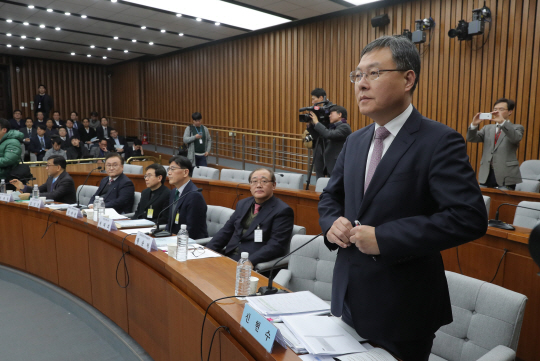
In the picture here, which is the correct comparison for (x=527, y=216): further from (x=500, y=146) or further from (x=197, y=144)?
(x=197, y=144)

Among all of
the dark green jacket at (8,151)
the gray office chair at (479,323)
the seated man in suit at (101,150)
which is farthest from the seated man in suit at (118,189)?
the seated man in suit at (101,150)

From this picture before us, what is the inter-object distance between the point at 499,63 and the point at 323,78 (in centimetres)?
330

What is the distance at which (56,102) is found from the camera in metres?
13.9

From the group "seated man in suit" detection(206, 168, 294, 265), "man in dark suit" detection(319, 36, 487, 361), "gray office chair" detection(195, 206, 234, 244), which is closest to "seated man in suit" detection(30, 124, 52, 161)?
"gray office chair" detection(195, 206, 234, 244)

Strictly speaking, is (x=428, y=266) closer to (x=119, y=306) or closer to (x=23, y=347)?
(x=119, y=306)

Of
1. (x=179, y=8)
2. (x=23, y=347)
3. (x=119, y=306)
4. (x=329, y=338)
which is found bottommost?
(x=23, y=347)

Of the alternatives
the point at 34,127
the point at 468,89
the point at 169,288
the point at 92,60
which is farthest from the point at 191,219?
the point at 92,60

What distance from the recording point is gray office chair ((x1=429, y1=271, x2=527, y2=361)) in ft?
5.21

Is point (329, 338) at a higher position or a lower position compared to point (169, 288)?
higher

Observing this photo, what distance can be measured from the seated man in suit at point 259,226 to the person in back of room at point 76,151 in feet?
22.0

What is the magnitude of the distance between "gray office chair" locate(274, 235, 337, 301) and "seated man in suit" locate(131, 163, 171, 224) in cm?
182

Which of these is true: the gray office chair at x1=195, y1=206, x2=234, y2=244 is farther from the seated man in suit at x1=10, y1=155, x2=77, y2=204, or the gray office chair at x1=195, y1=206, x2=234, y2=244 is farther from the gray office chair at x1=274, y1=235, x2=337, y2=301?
the seated man in suit at x1=10, y1=155, x2=77, y2=204

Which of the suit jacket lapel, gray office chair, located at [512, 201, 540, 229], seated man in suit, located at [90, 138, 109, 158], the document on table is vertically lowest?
gray office chair, located at [512, 201, 540, 229]

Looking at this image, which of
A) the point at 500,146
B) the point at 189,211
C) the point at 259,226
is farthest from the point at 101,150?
the point at 500,146
